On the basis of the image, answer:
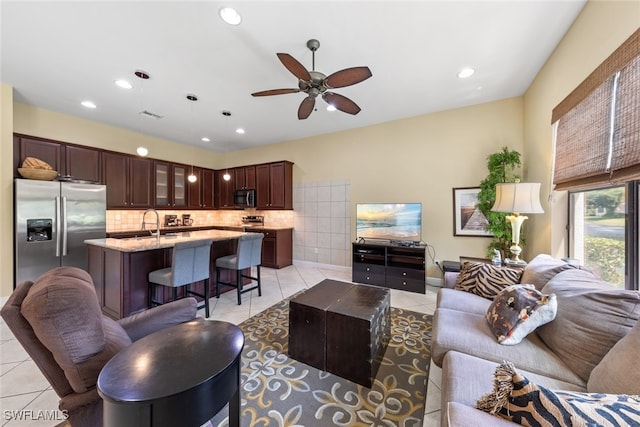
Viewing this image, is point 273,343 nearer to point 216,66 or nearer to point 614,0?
point 216,66

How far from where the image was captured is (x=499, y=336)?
1498 mm

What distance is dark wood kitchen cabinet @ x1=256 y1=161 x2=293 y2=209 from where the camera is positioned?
17.4ft

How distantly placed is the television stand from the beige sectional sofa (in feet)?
6.22

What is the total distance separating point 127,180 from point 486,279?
19.8 ft

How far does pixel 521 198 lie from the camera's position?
97.7 inches

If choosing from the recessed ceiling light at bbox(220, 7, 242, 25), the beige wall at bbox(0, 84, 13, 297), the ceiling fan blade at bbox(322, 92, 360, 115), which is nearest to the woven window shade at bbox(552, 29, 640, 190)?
the ceiling fan blade at bbox(322, 92, 360, 115)

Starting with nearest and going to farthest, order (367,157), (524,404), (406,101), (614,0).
A: (524,404) < (614,0) < (406,101) < (367,157)

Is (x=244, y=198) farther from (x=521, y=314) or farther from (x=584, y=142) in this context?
(x=584, y=142)

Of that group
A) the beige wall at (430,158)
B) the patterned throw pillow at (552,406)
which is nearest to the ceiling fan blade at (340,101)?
the beige wall at (430,158)

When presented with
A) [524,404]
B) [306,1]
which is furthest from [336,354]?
[306,1]

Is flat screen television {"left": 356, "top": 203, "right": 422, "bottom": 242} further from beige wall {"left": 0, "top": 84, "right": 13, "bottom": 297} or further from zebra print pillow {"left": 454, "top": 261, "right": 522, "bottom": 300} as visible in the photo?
beige wall {"left": 0, "top": 84, "right": 13, "bottom": 297}

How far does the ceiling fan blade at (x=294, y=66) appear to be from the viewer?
1916 millimetres

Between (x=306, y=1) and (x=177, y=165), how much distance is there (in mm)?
4778

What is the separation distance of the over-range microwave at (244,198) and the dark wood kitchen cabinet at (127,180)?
1.75 metres
